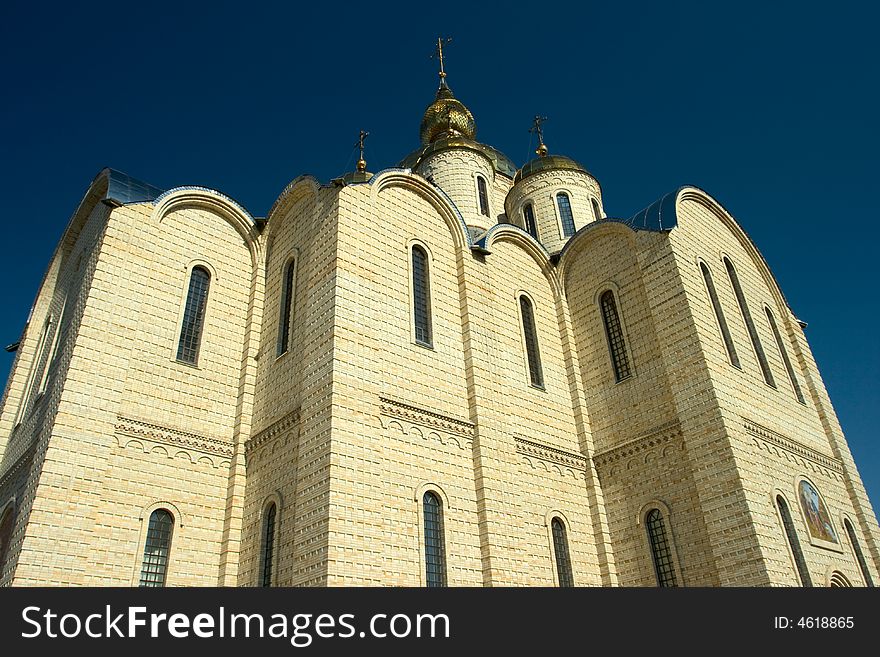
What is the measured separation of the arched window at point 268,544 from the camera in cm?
1159

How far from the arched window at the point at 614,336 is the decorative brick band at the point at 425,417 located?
13.6ft

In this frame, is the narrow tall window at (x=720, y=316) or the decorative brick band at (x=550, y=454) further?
the narrow tall window at (x=720, y=316)

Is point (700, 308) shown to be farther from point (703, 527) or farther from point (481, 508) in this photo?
point (481, 508)

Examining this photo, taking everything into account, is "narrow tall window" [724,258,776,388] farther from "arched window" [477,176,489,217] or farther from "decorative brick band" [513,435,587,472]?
"arched window" [477,176,489,217]

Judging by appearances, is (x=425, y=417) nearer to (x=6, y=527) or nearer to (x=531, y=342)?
(x=531, y=342)

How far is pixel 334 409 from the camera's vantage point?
1133cm

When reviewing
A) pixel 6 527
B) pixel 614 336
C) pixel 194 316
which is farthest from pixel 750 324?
pixel 6 527

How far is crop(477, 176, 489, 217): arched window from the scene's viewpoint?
76.3 feet

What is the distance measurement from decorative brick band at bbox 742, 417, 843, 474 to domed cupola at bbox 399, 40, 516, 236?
990 centimetres

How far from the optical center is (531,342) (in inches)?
639

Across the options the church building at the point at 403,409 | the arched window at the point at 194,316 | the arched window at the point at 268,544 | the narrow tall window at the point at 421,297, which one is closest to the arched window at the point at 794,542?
Result: the church building at the point at 403,409

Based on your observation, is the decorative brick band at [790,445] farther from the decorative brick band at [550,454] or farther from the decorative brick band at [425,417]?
the decorative brick band at [425,417]

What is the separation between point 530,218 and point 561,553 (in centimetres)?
1239
